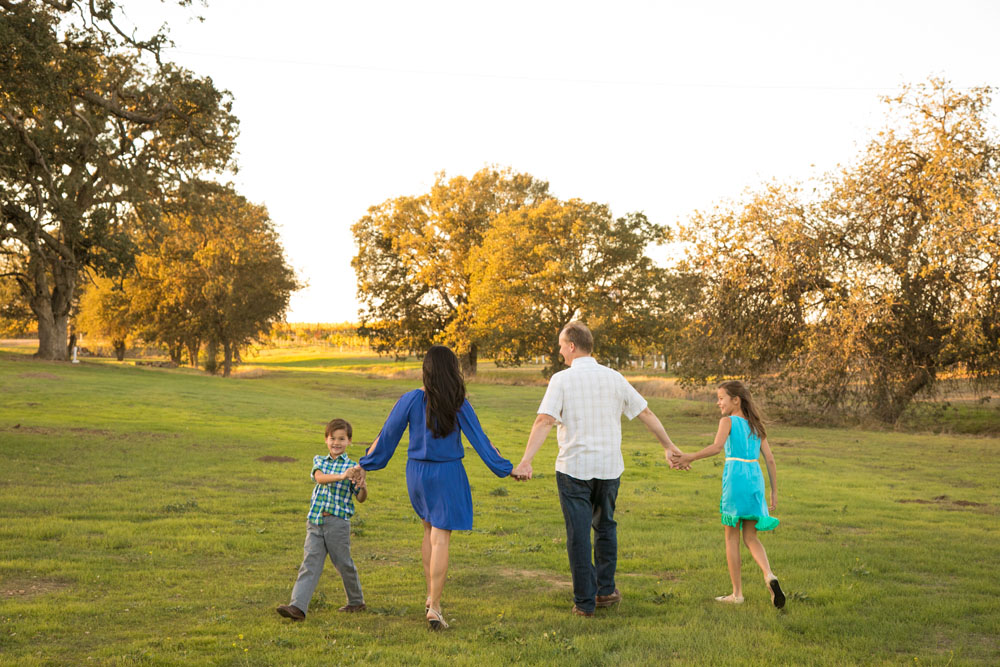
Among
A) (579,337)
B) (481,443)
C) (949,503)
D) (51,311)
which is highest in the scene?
(51,311)

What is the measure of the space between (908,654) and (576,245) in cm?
4350

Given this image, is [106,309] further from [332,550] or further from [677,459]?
[677,459]

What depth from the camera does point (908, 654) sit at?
612 cm

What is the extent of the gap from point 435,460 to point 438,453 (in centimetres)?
8

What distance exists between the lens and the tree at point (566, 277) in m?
48.5

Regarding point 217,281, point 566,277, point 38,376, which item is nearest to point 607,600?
point 38,376

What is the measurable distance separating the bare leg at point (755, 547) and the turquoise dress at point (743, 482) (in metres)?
0.08

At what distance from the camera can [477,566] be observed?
9289mm

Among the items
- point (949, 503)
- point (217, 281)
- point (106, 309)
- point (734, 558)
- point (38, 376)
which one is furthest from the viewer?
point (106, 309)

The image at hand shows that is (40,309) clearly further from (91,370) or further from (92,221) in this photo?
(92,221)

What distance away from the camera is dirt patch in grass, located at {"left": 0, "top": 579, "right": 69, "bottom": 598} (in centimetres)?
757

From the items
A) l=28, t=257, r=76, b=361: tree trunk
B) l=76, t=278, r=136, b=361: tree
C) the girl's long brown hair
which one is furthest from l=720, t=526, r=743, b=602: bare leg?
l=76, t=278, r=136, b=361: tree

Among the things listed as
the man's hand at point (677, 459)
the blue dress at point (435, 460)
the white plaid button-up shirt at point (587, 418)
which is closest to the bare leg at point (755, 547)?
the man's hand at point (677, 459)

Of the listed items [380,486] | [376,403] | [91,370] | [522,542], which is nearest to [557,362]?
[376,403]
